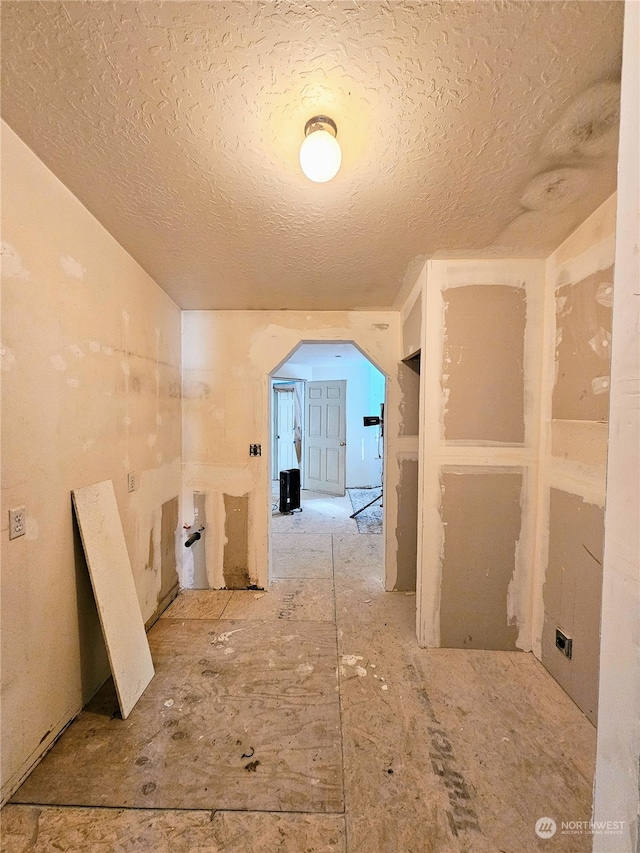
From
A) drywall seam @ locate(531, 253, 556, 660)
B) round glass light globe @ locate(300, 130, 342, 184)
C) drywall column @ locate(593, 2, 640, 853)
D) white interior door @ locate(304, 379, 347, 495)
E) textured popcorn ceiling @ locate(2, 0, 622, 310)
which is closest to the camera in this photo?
drywall column @ locate(593, 2, 640, 853)

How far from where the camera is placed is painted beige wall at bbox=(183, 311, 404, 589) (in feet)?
8.41

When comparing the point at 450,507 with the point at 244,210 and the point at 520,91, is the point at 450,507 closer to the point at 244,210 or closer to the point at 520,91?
the point at 520,91

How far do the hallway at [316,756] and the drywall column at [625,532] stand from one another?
79 cm

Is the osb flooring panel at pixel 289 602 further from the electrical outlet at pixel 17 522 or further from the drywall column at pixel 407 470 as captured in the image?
the electrical outlet at pixel 17 522

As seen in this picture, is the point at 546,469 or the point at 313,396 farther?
the point at 313,396

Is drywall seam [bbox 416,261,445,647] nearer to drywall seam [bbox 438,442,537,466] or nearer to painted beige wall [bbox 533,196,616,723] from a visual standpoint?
drywall seam [bbox 438,442,537,466]

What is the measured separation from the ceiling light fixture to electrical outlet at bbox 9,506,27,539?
156cm

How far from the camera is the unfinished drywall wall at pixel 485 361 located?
5.88 feet

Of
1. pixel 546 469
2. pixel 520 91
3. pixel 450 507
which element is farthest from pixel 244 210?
pixel 546 469

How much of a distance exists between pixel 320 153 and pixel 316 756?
223 centimetres

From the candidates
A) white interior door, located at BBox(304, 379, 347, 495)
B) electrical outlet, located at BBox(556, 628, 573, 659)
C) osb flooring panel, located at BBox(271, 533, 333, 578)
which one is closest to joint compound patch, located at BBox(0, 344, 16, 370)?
osb flooring panel, located at BBox(271, 533, 333, 578)

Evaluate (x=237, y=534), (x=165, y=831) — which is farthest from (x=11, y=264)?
(x=237, y=534)

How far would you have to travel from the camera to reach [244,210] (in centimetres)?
135

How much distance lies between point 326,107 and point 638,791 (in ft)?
5.63
